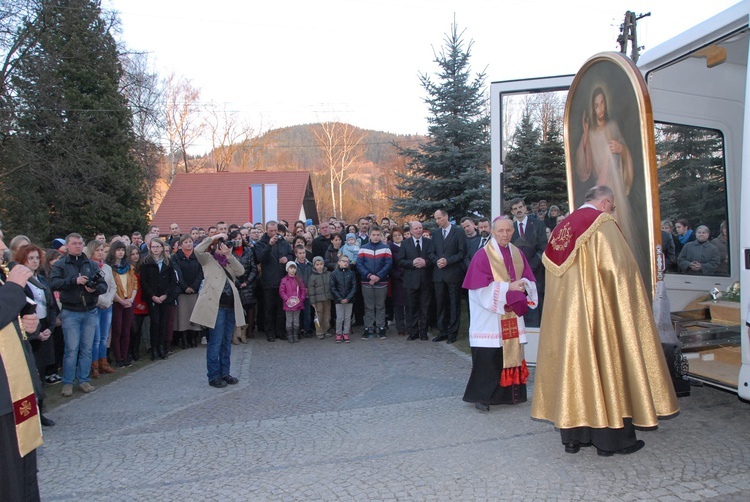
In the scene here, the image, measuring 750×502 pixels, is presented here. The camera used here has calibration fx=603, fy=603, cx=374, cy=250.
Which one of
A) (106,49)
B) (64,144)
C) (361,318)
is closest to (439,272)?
(361,318)

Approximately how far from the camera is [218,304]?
752 cm

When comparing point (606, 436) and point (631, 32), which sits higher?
point (631, 32)

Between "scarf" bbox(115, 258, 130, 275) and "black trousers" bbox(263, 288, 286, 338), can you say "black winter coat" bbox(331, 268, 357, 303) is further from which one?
"scarf" bbox(115, 258, 130, 275)

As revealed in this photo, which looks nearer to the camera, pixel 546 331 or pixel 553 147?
pixel 546 331

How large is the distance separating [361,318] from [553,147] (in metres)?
5.31

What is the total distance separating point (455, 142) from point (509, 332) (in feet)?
31.3

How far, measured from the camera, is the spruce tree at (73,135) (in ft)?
65.7

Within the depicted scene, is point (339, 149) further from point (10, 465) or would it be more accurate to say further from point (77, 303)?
point (10, 465)

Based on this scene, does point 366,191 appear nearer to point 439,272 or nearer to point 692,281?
point 439,272

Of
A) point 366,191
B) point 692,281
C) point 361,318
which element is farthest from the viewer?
point 366,191

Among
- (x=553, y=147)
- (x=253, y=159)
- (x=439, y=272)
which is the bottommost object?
(x=439, y=272)

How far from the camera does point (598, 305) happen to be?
478 centimetres

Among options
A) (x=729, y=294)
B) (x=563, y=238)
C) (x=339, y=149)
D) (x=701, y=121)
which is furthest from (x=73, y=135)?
(x=339, y=149)

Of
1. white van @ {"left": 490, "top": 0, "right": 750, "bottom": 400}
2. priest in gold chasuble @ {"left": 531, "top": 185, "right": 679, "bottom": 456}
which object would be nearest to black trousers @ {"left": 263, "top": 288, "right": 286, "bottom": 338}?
white van @ {"left": 490, "top": 0, "right": 750, "bottom": 400}
